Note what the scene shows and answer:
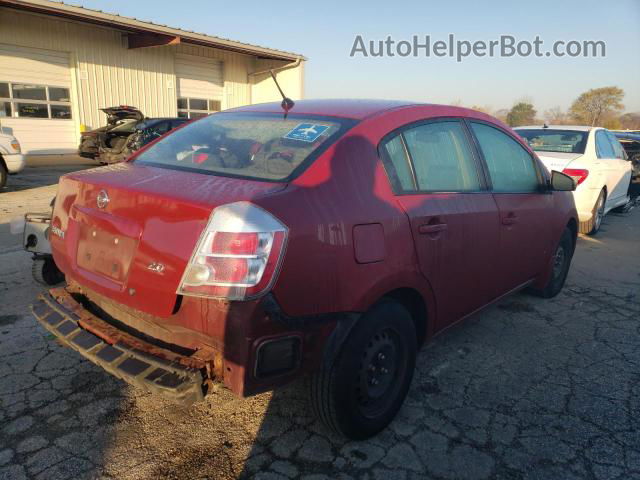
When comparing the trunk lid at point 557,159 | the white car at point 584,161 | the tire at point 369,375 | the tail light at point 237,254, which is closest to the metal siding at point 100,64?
the white car at point 584,161

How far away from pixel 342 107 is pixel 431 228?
2.83 feet

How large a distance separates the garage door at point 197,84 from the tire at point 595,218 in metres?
15.5

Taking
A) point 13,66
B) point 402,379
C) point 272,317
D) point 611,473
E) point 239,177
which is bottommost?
point 611,473

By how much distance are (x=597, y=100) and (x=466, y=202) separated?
180 ft

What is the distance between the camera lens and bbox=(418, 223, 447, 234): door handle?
251cm

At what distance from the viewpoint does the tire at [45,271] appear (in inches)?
161

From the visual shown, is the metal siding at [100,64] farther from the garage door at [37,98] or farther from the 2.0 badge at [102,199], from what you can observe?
the 2.0 badge at [102,199]

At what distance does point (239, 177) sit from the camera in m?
2.29

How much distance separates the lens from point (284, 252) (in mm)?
1903

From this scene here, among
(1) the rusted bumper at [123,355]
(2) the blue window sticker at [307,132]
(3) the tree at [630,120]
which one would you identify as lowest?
(1) the rusted bumper at [123,355]

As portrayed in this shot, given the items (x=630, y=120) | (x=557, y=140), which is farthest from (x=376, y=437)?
A: (x=630, y=120)

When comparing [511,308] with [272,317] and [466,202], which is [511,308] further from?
[272,317]

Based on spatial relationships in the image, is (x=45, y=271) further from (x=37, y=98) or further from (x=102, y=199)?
(x=37, y=98)

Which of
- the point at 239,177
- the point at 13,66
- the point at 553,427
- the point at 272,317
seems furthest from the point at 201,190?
the point at 13,66
